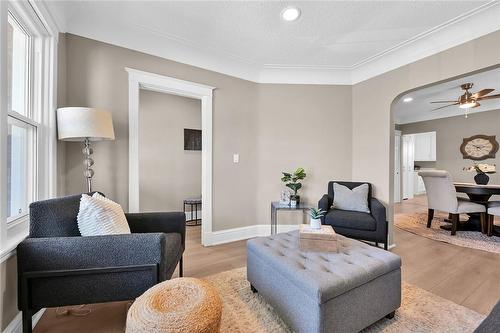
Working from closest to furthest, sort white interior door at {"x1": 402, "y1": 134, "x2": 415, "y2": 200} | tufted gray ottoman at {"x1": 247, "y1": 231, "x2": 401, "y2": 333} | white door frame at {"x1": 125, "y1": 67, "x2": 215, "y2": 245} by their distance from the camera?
tufted gray ottoman at {"x1": 247, "y1": 231, "x2": 401, "y2": 333}
white door frame at {"x1": 125, "y1": 67, "x2": 215, "y2": 245}
white interior door at {"x1": 402, "y1": 134, "x2": 415, "y2": 200}

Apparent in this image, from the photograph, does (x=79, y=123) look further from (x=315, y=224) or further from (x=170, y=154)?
(x=170, y=154)

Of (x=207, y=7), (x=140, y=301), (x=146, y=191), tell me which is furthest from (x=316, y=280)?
(x=146, y=191)

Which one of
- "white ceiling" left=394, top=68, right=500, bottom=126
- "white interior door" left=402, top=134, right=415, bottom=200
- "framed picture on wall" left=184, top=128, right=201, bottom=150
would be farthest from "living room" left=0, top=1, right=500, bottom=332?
"white interior door" left=402, top=134, right=415, bottom=200

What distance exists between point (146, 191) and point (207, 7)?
294 centimetres

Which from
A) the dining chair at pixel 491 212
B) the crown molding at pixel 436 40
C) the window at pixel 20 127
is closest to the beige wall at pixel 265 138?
the crown molding at pixel 436 40

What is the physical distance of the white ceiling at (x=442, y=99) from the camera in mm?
3432

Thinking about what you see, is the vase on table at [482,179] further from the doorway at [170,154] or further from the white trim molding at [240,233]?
the doorway at [170,154]

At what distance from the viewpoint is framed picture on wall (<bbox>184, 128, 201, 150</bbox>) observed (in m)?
4.09

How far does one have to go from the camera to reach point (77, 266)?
1208 millimetres

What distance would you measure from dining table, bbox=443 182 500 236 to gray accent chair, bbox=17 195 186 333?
175 inches

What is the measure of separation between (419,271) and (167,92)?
11.2 feet

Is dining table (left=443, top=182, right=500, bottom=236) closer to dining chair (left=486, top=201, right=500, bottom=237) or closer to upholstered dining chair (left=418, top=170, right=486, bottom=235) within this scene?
dining chair (left=486, top=201, right=500, bottom=237)

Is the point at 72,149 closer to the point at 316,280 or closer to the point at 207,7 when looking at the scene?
→ the point at 207,7

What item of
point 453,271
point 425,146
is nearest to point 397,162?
point 425,146
